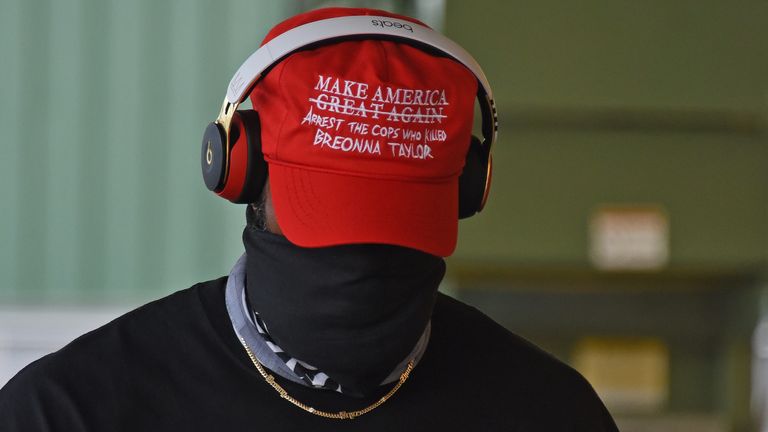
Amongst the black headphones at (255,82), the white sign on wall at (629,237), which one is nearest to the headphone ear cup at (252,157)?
the black headphones at (255,82)

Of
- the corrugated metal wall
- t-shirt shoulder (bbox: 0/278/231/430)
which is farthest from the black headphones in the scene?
the corrugated metal wall

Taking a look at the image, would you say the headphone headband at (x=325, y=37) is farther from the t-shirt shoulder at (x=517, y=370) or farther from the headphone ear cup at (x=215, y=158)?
the t-shirt shoulder at (x=517, y=370)

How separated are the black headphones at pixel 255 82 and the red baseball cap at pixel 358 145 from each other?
2 centimetres

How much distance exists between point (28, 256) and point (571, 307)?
1.62m

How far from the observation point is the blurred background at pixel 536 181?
2500mm

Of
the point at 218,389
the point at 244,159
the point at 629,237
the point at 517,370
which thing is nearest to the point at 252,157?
the point at 244,159

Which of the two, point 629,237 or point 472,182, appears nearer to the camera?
point 472,182

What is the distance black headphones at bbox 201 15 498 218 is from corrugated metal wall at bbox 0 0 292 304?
81.3 inches

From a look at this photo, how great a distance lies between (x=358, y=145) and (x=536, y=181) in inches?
55.5

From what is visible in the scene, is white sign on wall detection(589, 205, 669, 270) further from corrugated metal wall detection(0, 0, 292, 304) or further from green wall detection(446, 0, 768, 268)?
corrugated metal wall detection(0, 0, 292, 304)

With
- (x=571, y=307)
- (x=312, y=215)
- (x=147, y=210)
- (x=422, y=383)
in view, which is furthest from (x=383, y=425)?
(x=147, y=210)

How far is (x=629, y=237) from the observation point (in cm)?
254

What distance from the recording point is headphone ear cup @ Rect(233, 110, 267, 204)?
1.21 meters

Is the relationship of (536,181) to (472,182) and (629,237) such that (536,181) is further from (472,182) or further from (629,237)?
(472,182)
